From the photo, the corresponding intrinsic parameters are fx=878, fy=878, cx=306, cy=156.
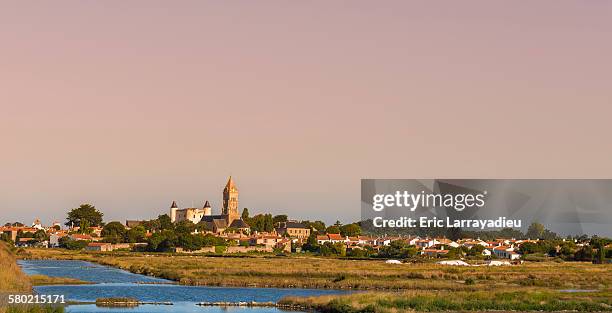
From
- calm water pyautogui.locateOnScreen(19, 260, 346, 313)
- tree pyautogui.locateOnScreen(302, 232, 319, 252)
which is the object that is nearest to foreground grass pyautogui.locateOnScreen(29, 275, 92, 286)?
calm water pyautogui.locateOnScreen(19, 260, 346, 313)

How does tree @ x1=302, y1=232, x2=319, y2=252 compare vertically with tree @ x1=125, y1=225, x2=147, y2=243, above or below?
below

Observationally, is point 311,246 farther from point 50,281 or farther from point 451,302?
point 451,302

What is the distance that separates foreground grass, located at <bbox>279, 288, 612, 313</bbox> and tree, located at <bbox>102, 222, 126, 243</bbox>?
120194 mm

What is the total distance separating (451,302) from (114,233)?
137208mm

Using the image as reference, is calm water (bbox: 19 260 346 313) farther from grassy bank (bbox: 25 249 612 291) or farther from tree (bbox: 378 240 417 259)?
tree (bbox: 378 240 417 259)

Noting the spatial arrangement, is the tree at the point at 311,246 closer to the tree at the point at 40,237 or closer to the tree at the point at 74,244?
the tree at the point at 74,244

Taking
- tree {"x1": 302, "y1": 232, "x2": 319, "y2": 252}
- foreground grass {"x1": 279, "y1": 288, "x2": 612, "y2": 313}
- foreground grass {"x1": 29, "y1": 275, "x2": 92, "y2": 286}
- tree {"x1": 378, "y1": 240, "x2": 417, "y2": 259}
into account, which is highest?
tree {"x1": 302, "y1": 232, "x2": 319, "y2": 252}

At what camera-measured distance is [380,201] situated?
10750 cm

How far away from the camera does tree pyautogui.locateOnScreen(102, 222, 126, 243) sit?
559 ft

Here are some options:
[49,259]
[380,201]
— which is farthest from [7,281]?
[49,259]

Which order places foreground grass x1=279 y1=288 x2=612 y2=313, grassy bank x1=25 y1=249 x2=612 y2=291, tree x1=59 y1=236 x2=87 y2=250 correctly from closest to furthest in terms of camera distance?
1. foreground grass x1=279 y1=288 x2=612 y2=313
2. grassy bank x1=25 y1=249 x2=612 y2=291
3. tree x1=59 y1=236 x2=87 y2=250

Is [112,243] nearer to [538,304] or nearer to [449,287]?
[449,287]

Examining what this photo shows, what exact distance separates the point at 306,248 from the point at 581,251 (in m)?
53.3

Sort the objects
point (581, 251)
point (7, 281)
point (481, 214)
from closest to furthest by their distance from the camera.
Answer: point (7, 281) → point (581, 251) → point (481, 214)
